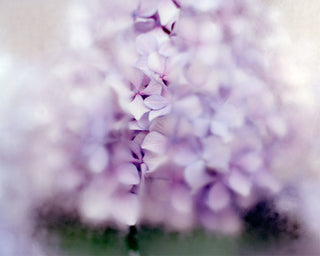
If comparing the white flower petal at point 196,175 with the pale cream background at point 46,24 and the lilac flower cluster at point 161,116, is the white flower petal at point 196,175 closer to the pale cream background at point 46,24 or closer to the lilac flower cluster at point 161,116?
the lilac flower cluster at point 161,116

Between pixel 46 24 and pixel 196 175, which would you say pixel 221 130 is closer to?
pixel 196 175

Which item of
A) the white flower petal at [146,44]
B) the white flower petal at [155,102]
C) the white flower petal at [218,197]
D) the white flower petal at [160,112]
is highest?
the white flower petal at [146,44]

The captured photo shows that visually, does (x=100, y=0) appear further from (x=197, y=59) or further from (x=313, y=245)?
(x=313, y=245)

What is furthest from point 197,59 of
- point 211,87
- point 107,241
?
point 107,241

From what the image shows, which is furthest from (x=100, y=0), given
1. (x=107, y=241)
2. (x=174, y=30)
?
(x=107, y=241)

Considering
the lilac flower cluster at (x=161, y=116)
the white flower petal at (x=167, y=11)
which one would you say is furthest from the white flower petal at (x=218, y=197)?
the white flower petal at (x=167, y=11)

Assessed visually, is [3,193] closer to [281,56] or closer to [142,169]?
[142,169]

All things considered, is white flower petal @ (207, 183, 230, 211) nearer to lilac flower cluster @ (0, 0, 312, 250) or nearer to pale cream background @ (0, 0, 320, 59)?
lilac flower cluster @ (0, 0, 312, 250)

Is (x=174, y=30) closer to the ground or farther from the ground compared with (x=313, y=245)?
farther from the ground
